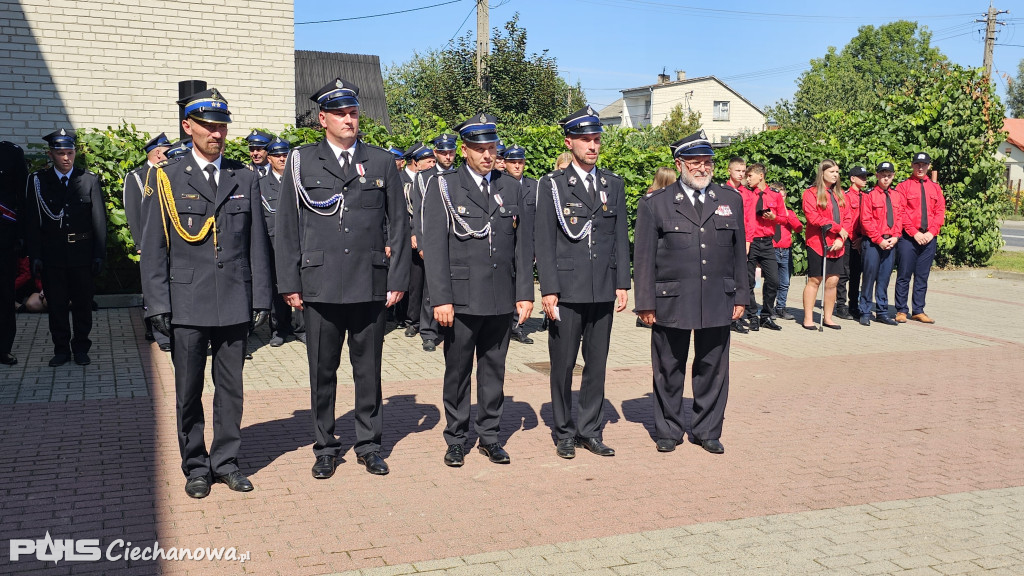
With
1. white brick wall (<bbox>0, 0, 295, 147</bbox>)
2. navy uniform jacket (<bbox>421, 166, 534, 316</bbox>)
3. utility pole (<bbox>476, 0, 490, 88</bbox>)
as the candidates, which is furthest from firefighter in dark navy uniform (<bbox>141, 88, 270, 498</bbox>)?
utility pole (<bbox>476, 0, 490, 88</bbox>)

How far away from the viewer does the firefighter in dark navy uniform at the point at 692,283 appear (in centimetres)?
627

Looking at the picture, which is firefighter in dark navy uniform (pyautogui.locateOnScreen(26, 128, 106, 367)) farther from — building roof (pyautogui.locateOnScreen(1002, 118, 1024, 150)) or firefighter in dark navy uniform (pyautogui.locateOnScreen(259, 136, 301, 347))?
building roof (pyautogui.locateOnScreen(1002, 118, 1024, 150))

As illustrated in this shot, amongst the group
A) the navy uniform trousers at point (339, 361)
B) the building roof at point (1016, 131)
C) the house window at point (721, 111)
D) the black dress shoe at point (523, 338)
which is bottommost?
the black dress shoe at point (523, 338)

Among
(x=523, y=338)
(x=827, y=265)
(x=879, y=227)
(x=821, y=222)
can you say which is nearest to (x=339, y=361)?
(x=523, y=338)

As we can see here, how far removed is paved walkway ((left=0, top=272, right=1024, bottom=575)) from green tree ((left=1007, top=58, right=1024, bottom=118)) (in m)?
110

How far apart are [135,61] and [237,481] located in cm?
1182

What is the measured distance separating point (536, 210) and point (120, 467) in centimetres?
309

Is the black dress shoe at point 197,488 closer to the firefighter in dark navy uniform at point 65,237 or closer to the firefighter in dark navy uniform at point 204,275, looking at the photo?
the firefighter in dark navy uniform at point 204,275

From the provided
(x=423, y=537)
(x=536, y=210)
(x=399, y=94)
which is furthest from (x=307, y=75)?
(x=399, y=94)

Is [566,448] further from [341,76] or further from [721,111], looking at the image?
[721,111]

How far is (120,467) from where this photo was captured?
221 inches

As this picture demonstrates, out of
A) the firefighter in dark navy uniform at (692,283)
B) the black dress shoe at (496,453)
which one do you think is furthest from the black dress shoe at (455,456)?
the firefighter in dark navy uniform at (692,283)

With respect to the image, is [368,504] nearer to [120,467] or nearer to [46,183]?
[120,467]

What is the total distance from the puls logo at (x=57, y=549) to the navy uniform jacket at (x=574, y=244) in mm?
3030
